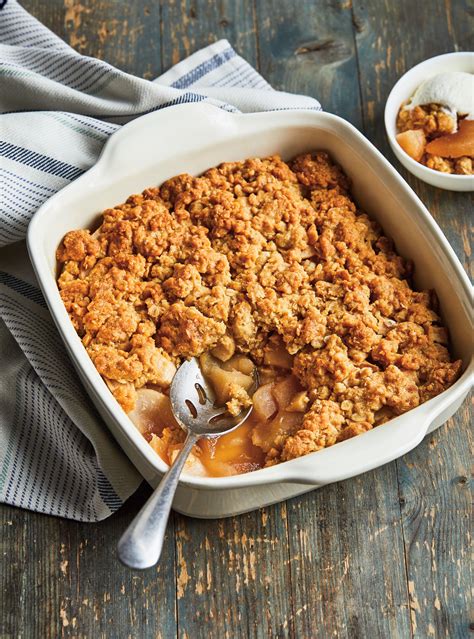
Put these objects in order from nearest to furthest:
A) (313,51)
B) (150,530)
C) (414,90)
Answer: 1. (150,530)
2. (414,90)
3. (313,51)

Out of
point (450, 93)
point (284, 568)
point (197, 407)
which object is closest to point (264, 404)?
point (197, 407)

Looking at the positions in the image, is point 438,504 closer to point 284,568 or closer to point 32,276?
point 284,568

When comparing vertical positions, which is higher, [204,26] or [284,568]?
[204,26]

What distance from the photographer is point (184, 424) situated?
2.10 m

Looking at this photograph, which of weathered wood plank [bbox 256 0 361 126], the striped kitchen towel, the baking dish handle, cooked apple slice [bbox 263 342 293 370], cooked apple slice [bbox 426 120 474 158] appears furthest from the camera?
weathered wood plank [bbox 256 0 361 126]

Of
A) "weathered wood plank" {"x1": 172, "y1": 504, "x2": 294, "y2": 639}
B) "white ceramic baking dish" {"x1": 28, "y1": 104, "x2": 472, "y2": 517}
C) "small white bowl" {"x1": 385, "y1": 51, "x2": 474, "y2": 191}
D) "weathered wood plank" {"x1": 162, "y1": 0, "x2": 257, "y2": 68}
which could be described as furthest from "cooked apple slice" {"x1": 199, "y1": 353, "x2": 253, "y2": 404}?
"weathered wood plank" {"x1": 162, "y1": 0, "x2": 257, "y2": 68}

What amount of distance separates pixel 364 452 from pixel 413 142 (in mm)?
1124

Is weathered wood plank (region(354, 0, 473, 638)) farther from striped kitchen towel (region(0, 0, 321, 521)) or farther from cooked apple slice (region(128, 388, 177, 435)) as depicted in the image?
cooked apple slice (region(128, 388, 177, 435))

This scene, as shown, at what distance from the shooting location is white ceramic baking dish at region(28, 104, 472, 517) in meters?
1.92

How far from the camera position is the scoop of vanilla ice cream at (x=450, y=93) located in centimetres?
261

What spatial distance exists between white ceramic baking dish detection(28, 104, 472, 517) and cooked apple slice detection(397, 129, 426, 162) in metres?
0.34

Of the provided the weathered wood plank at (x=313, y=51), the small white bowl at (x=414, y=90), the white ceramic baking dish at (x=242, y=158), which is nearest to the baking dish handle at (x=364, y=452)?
the white ceramic baking dish at (x=242, y=158)

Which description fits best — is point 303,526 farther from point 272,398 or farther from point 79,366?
point 79,366

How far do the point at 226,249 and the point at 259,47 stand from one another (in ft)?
3.17
